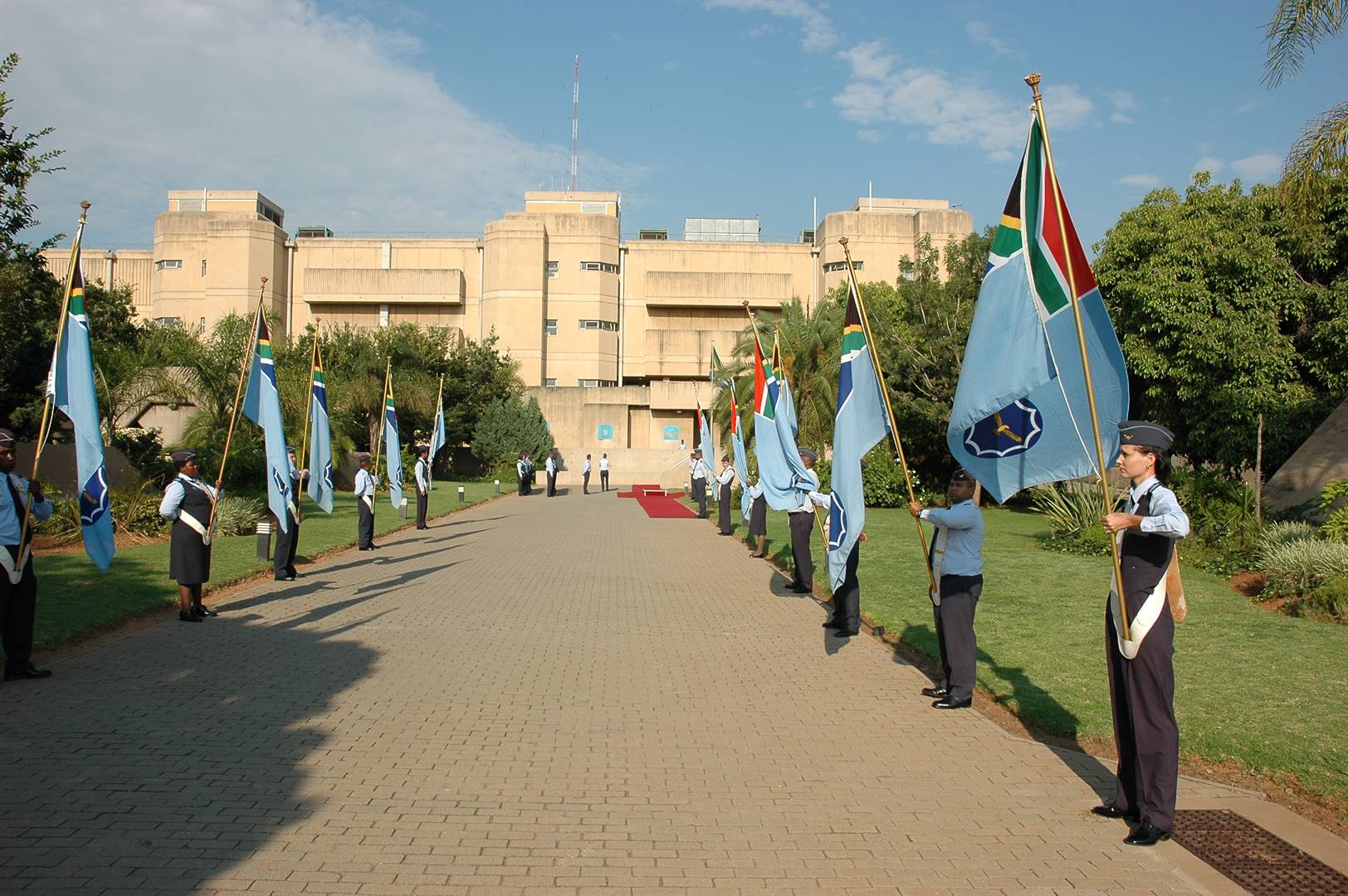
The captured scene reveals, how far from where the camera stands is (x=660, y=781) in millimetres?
Result: 5742

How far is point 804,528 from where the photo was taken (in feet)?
41.2

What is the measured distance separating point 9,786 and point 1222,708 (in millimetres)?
7943

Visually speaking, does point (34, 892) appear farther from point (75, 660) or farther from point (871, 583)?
point (871, 583)

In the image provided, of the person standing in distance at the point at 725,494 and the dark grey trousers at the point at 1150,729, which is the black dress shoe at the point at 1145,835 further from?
the person standing in distance at the point at 725,494

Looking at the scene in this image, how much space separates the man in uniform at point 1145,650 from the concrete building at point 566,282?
48699mm

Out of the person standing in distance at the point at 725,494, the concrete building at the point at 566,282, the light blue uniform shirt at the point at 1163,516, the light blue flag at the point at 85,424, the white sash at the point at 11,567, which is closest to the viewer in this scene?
the light blue uniform shirt at the point at 1163,516

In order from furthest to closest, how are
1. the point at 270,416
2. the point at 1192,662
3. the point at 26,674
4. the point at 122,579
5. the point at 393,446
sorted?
the point at 393,446
the point at 122,579
the point at 270,416
the point at 1192,662
the point at 26,674

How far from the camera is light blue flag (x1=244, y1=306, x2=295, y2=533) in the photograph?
12.5m

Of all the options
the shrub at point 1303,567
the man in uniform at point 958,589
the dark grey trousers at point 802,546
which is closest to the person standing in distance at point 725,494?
the dark grey trousers at point 802,546

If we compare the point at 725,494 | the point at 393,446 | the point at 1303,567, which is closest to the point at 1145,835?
the point at 1303,567

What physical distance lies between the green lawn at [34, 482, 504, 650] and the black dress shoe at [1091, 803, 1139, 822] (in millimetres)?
8839

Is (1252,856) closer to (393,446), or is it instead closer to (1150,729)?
(1150,729)

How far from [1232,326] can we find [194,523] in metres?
19.1

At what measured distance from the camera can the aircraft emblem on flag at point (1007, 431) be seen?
20.9 feet
